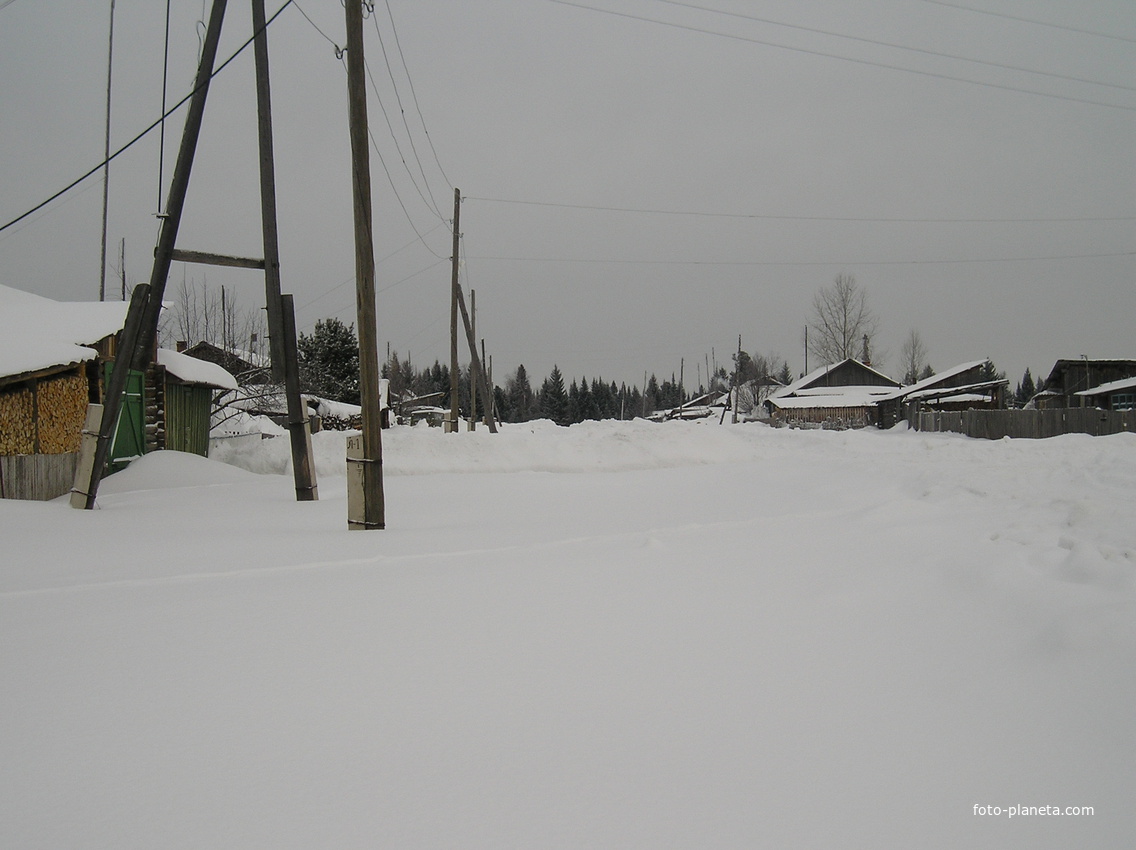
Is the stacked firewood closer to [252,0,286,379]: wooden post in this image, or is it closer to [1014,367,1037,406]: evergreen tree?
[252,0,286,379]: wooden post

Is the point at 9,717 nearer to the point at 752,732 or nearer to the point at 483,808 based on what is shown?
the point at 483,808

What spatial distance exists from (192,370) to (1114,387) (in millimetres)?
39627

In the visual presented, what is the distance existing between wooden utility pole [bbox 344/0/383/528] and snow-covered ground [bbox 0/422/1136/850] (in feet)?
3.23

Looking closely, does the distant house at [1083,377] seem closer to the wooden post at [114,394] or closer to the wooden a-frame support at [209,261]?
the wooden a-frame support at [209,261]

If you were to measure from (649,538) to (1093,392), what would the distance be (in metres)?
39.2

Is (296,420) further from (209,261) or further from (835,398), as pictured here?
(835,398)

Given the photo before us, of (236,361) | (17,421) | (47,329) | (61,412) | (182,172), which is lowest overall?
(17,421)

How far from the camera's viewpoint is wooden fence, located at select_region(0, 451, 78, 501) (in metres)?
10.0

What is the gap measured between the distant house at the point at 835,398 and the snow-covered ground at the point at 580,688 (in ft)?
151

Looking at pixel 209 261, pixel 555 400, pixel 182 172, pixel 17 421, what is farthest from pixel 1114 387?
pixel 555 400

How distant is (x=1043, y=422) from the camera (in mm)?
26016

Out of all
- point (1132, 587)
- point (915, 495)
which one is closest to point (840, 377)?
point (915, 495)

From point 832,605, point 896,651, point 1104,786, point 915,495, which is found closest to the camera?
point 1104,786

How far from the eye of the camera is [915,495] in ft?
26.7
